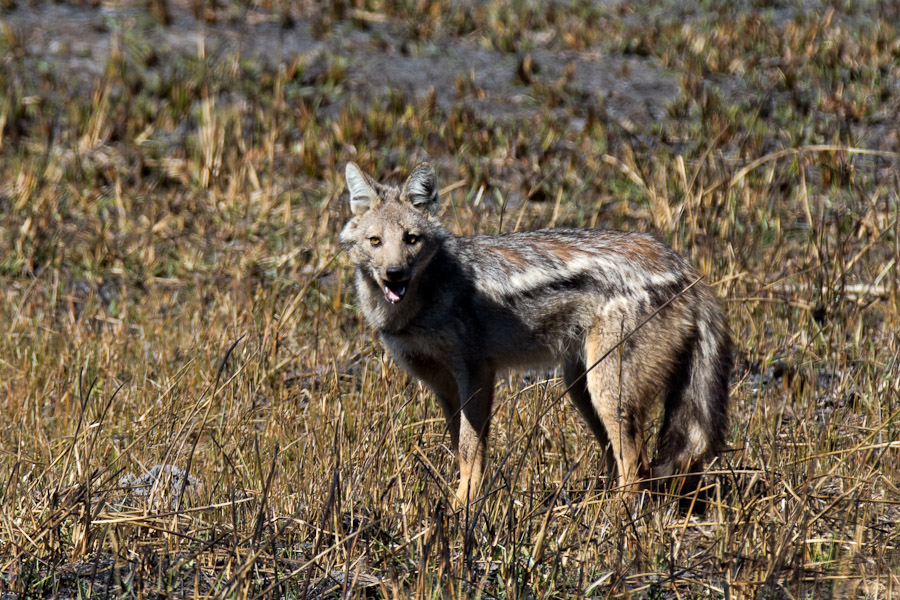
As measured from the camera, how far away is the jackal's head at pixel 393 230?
4848 millimetres

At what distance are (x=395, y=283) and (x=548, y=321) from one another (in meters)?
0.79

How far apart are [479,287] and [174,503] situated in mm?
1713

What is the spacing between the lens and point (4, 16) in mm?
13141

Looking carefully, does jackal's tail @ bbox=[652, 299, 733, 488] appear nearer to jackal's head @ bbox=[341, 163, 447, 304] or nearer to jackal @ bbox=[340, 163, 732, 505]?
jackal @ bbox=[340, 163, 732, 505]

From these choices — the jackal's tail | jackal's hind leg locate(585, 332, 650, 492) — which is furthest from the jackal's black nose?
the jackal's tail

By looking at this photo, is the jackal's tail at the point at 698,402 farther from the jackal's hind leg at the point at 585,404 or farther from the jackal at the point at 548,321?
the jackal's hind leg at the point at 585,404

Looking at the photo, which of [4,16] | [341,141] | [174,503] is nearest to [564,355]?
[174,503]

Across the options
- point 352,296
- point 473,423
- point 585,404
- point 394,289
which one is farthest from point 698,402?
point 352,296

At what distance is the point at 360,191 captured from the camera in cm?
523

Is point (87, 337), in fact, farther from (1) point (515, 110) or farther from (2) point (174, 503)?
(1) point (515, 110)

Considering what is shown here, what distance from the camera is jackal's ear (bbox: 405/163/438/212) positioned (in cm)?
516

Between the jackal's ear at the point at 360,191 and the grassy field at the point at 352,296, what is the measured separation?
468 millimetres

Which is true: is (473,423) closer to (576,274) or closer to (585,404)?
(585,404)

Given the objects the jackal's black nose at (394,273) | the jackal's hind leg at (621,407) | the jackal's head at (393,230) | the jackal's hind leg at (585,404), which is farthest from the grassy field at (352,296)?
the jackal's black nose at (394,273)
